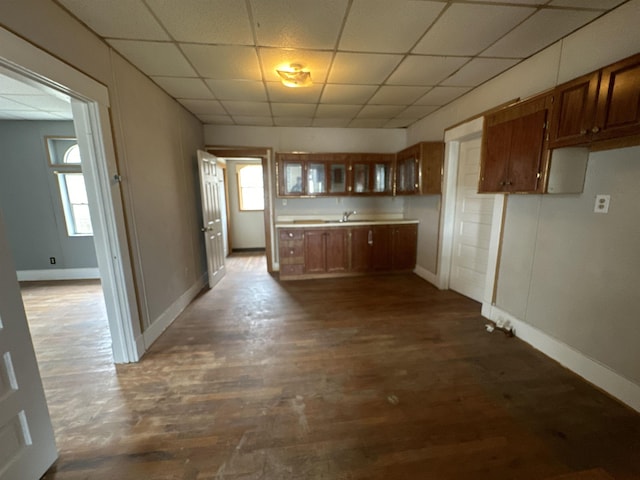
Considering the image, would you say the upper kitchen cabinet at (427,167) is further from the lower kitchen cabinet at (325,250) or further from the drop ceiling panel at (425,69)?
the lower kitchen cabinet at (325,250)

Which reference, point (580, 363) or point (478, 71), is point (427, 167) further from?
point (580, 363)

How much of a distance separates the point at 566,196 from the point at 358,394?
2.24 meters

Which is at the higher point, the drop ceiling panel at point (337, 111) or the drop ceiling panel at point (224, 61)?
the drop ceiling panel at point (337, 111)

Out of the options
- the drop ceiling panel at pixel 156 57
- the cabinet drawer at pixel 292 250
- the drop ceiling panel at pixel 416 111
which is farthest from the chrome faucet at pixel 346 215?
the drop ceiling panel at pixel 156 57

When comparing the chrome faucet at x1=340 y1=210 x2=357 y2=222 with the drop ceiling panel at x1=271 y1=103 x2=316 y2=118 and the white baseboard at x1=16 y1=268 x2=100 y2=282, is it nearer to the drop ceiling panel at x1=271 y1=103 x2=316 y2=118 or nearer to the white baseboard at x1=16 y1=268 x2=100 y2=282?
the drop ceiling panel at x1=271 y1=103 x2=316 y2=118

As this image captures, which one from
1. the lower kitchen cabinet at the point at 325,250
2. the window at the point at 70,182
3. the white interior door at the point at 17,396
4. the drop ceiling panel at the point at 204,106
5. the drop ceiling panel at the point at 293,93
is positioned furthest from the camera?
the lower kitchen cabinet at the point at 325,250

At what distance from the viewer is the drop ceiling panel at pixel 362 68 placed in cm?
223

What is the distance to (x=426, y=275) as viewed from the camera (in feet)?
13.6

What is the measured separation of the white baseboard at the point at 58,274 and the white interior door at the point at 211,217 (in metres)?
2.17

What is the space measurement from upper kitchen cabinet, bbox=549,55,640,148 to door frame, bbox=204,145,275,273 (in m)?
3.77

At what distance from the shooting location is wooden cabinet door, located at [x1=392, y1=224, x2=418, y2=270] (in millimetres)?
4387

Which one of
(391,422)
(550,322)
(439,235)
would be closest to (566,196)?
(550,322)

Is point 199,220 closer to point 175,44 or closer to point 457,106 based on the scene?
point 175,44

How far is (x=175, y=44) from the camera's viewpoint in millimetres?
1988
